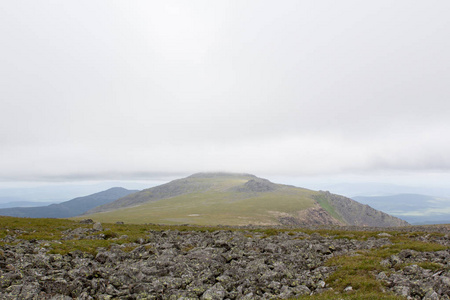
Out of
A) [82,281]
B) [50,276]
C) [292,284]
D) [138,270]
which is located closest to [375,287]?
[292,284]

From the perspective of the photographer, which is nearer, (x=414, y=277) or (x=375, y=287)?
(x=375, y=287)

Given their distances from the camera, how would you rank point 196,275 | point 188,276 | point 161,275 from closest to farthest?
point 188,276
point 196,275
point 161,275

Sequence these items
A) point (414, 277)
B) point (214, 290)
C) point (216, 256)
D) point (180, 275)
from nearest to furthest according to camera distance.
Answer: point (214, 290) < point (414, 277) < point (180, 275) < point (216, 256)

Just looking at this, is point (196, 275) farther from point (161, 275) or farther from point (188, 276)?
point (161, 275)

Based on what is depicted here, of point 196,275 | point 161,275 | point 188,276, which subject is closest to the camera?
point 188,276

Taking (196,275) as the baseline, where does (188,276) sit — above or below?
above

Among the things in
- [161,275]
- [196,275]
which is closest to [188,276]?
[196,275]

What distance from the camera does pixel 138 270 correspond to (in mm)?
19766

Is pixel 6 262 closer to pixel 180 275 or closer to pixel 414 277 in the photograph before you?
pixel 180 275

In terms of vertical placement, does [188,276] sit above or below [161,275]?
above

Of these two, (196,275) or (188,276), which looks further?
(196,275)

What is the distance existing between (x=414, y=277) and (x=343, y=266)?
532cm

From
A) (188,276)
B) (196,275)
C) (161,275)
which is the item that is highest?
(188,276)

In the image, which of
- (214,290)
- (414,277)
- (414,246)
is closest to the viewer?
(214,290)
